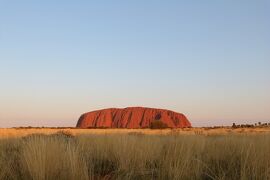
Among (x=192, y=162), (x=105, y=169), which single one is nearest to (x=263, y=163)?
(x=192, y=162)

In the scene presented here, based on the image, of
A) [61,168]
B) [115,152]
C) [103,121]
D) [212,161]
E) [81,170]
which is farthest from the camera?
[103,121]

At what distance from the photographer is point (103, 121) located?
14225 centimetres

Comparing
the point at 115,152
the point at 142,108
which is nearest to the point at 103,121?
the point at 142,108

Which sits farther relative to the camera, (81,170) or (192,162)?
(192,162)

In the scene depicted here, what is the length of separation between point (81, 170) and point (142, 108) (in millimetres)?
139242

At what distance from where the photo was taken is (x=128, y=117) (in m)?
Answer: 140

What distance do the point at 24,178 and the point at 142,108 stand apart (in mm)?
138885

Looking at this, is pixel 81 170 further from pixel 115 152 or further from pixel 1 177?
pixel 115 152

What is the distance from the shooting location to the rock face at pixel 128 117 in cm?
13700

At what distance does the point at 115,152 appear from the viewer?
7.84 metres

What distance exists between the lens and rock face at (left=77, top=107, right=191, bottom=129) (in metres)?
137

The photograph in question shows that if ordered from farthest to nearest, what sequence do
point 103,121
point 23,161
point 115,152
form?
1. point 103,121
2. point 115,152
3. point 23,161

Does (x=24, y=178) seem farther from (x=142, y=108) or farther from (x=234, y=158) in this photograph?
(x=142, y=108)

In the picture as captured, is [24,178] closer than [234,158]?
Yes
